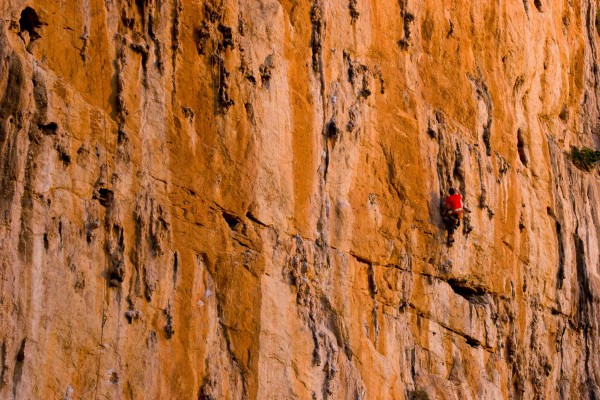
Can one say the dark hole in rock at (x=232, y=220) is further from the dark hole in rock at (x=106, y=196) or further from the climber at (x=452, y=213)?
the climber at (x=452, y=213)

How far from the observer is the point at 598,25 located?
26.6 m

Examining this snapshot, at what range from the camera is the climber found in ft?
61.5

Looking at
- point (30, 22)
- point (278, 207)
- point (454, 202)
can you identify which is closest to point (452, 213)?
point (454, 202)

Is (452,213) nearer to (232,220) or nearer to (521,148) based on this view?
(521,148)

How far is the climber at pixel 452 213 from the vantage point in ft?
61.5

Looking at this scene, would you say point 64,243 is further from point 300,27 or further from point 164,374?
point 300,27

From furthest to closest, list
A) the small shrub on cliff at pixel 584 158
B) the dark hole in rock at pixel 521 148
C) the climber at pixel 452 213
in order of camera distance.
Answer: the small shrub on cliff at pixel 584 158, the dark hole in rock at pixel 521 148, the climber at pixel 452 213

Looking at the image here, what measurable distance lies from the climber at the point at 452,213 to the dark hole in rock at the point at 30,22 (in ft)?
23.5

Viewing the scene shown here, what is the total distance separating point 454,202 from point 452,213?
0.17m

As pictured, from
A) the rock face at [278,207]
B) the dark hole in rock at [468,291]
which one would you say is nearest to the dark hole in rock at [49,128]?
the rock face at [278,207]

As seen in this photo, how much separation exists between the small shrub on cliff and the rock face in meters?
1.46

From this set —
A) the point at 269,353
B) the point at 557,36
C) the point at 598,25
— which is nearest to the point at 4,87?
the point at 269,353

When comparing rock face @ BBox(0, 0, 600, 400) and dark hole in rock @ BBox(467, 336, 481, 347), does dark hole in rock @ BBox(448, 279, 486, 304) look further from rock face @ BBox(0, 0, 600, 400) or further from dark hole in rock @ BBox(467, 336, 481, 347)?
dark hole in rock @ BBox(467, 336, 481, 347)

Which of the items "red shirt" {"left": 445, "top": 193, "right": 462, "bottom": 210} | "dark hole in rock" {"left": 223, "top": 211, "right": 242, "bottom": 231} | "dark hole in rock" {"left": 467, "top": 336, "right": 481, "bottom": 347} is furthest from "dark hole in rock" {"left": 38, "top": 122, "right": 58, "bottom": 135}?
"dark hole in rock" {"left": 467, "top": 336, "right": 481, "bottom": 347}
